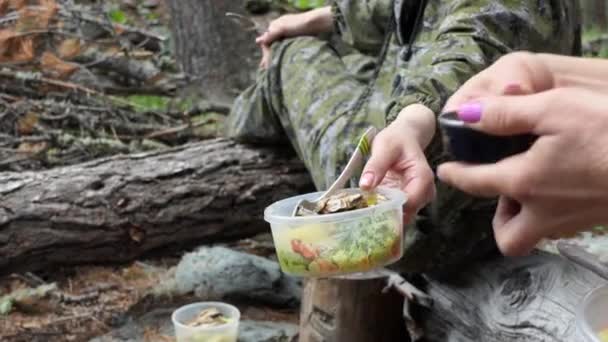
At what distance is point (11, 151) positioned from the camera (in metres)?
2.96

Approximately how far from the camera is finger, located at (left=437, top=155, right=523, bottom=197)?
1022 mm

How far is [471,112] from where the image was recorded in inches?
41.2

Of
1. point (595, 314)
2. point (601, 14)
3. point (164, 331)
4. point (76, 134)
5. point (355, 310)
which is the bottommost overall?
point (164, 331)

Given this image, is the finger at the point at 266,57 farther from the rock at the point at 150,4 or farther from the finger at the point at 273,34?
the rock at the point at 150,4

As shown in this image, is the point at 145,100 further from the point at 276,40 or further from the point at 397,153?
the point at 397,153

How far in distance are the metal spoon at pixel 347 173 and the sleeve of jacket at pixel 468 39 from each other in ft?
0.63

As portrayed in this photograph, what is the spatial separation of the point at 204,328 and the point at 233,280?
0.44 meters

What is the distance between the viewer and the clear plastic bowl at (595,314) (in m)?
1.14

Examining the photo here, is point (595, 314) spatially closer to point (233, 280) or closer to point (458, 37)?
point (458, 37)

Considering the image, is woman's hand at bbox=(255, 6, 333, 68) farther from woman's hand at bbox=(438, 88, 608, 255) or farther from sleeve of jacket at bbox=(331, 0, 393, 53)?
woman's hand at bbox=(438, 88, 608, 255)

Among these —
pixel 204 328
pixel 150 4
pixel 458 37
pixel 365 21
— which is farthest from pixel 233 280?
pixel 150 4

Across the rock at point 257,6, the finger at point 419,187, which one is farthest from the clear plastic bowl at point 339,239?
the rock at point 257,6

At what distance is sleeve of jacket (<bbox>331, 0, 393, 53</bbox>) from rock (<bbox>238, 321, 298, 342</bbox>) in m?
0.85

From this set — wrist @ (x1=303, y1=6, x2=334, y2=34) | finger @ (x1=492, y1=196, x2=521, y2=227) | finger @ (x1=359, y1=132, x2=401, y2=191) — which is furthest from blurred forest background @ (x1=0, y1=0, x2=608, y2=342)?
finger @ (x1=492, y1=196, x2=521, y2=227)
